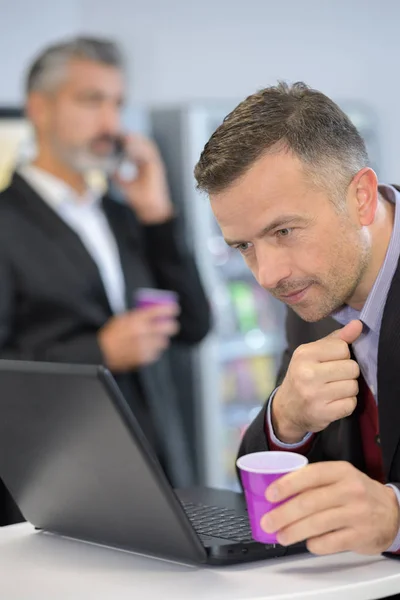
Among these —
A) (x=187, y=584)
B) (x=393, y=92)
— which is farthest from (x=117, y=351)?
(x=393, y=92)

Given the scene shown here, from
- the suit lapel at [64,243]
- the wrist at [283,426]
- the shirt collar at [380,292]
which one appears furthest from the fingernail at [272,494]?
the suit lapel at [64,243]

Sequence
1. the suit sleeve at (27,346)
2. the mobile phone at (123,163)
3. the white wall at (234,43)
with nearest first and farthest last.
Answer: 1. the suit sleeve at (27,346)
2. the mobile phone at (123,163)
3. the white wall at (234,43)

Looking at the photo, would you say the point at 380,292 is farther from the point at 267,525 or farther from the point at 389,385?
the point at 267,525

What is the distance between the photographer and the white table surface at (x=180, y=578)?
1284 millimetres

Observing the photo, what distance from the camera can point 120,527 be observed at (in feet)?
4.78

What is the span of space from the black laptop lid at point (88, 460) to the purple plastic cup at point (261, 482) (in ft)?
0.29

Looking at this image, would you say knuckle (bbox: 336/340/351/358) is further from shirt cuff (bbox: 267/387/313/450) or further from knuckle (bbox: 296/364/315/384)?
shirt cuff (bbox: 267/387/313/450)

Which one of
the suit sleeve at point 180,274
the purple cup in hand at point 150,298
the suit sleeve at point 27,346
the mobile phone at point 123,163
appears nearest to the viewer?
the suit sleeve at point 27,346

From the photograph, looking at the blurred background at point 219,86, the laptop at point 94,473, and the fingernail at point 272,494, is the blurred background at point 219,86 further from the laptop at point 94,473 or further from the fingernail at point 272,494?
the fingernail at point 272,494

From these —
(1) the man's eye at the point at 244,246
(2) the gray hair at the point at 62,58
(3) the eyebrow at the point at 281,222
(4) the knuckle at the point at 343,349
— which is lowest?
(4) the knuckle at the point at 343,349

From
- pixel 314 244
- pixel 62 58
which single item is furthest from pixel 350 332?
pixel 62 58

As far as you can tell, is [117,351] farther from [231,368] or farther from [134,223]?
[231,368]

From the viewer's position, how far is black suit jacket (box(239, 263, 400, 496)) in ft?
5.32

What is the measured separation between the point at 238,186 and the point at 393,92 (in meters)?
3.86
